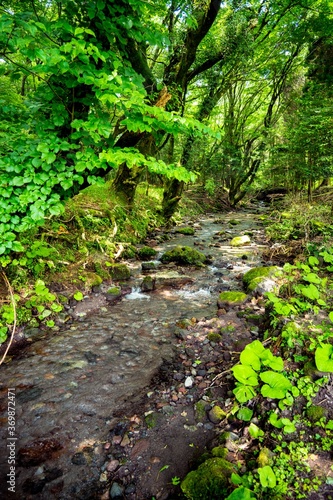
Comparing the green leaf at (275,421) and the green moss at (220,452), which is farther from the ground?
the green leaf at (275,421)

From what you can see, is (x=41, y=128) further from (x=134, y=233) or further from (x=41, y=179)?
(x=134, y=233)

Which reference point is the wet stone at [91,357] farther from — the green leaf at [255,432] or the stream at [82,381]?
the green leaf at [255,432]

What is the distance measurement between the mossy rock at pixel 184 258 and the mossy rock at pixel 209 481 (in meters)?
5.57

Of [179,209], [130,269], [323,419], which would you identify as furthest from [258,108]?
[323,419]

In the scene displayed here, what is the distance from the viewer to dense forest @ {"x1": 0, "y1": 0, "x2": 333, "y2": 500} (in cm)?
230

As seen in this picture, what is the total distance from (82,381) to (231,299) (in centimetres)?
304

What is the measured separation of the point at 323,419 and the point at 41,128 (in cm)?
438

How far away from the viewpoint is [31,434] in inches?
102

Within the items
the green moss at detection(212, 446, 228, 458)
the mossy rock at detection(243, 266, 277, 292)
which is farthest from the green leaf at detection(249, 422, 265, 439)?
the mossy rock at detection(243, 266, 277, 292)

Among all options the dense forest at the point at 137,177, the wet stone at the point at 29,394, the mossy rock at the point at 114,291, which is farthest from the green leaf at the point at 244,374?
the mossy rock at the point at 114,291

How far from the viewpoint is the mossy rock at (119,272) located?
618cm

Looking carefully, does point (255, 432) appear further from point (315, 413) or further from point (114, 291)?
point (114, 291)

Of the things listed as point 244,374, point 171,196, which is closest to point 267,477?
point 244,374

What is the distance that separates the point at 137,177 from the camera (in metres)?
9.20
